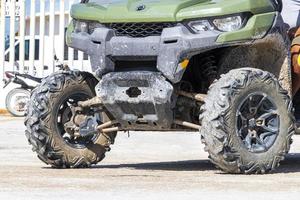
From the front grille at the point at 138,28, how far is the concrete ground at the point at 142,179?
1.28m

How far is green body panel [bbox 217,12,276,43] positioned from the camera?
9.52 m

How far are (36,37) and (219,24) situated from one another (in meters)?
16.8

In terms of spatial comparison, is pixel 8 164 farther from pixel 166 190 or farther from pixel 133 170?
pixel 166 190

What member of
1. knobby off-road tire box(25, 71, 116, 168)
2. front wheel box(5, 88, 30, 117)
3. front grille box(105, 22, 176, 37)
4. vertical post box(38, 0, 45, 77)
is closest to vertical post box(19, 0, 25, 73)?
vertical post box(38, 0, 45, 77)

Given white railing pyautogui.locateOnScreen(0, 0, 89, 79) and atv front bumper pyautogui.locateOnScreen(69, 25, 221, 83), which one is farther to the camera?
→ white railing pyautogui.locateOnScreen(0, 0, 89, 79)

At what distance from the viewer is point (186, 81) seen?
399 inches

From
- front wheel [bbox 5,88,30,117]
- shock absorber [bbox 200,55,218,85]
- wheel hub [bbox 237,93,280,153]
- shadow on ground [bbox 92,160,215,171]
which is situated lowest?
front wheel [bbox 5,88,30,117]

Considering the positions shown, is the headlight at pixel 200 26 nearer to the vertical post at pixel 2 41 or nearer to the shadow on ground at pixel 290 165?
the shadow on ground at pixel 290 165

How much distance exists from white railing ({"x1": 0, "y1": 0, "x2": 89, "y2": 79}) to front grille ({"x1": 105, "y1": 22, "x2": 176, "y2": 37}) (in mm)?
14628

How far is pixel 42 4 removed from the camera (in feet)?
82.9

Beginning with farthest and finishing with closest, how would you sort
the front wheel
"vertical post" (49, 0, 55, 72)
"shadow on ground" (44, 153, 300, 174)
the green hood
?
1. "vertical post" (49, 0, 55, 72)
2. the front wheel
3. "shadow on ground" (44, 153, 300, 174)
4. the green hood

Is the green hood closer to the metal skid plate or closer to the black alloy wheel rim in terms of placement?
the metal skid plate

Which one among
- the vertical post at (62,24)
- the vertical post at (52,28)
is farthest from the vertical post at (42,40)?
the vertical post at (62,24)

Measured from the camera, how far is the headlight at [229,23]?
964 cm
